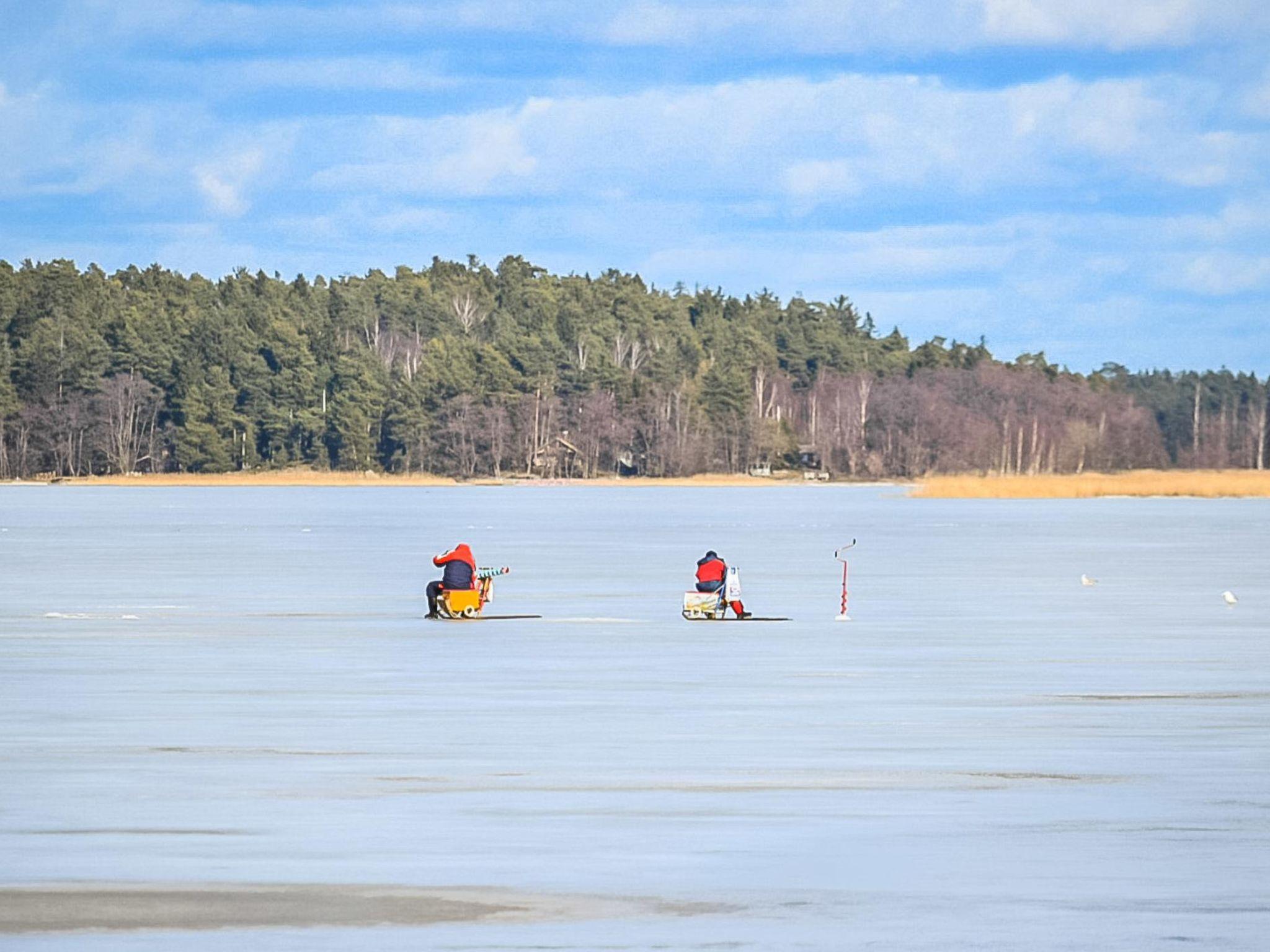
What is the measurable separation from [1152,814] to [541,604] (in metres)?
17.6

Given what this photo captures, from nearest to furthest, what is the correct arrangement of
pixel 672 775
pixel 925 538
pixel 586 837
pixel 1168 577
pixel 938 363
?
pixel 586 837, pixel 672 775, pixel 1168 577, pixel 925 538, pixel 938 363

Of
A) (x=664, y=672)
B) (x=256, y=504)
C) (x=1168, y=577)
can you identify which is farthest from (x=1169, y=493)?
(x=664, y=672)

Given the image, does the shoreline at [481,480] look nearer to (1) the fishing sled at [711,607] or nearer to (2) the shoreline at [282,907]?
(1) the fishing sled at [711,607]

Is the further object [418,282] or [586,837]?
[418,282]

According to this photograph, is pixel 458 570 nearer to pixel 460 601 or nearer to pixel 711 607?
pixel 460 601

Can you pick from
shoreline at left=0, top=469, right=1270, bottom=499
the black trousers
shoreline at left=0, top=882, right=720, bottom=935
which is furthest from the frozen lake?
shoreline at left=0, top=469, right=1270, bottom=499

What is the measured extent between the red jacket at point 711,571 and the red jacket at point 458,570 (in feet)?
9.04

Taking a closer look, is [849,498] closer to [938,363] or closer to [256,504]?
[256,504]

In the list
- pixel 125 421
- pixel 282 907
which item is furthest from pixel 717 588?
pixel 125 421

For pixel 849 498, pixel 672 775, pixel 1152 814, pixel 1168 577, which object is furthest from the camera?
pixel 849 498

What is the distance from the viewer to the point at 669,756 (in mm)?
14781

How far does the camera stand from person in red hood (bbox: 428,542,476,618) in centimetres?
2716

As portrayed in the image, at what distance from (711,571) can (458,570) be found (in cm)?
306

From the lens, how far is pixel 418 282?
184 meters
